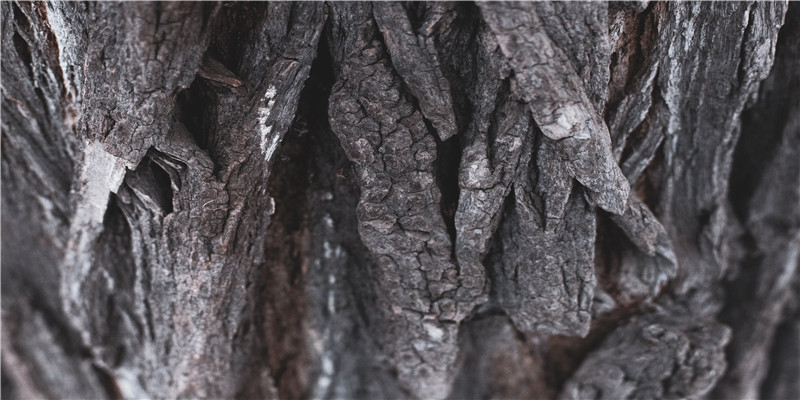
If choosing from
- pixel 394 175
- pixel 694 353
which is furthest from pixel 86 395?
pixel 694 353

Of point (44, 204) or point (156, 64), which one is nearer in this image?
point (156, 64)

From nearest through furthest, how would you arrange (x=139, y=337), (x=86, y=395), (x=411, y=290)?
(x=411, y=290) < (x=139, y=337) < (x=86, y=395)

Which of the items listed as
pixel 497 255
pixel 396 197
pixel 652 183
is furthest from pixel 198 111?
pixel 652 183

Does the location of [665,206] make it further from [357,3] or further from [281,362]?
[281,362]

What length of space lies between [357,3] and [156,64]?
0.41 meters

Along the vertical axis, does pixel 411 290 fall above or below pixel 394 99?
below

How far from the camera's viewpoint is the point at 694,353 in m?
1.37

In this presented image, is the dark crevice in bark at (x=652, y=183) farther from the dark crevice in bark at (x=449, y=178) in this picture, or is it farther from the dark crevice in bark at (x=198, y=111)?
the dark crevice in bark at (x=198, y=111)

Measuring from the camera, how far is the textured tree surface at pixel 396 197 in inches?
A: 41.2

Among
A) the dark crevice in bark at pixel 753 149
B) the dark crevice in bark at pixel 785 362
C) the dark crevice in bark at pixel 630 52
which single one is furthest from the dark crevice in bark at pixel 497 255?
the dark crevice in bark at pixel 785 362

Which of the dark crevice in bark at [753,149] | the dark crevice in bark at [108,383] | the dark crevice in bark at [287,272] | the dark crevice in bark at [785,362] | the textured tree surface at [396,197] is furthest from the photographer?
the dark crevice in bark at [785,362]

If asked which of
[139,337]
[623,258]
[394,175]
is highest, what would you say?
[394,175]

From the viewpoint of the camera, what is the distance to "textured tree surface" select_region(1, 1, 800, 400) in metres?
1.05

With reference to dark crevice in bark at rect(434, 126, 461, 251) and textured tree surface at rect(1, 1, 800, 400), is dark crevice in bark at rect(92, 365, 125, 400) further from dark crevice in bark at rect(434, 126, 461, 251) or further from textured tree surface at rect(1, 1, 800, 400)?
dark crevice in bark at rect(434, 126, 461, 251)
